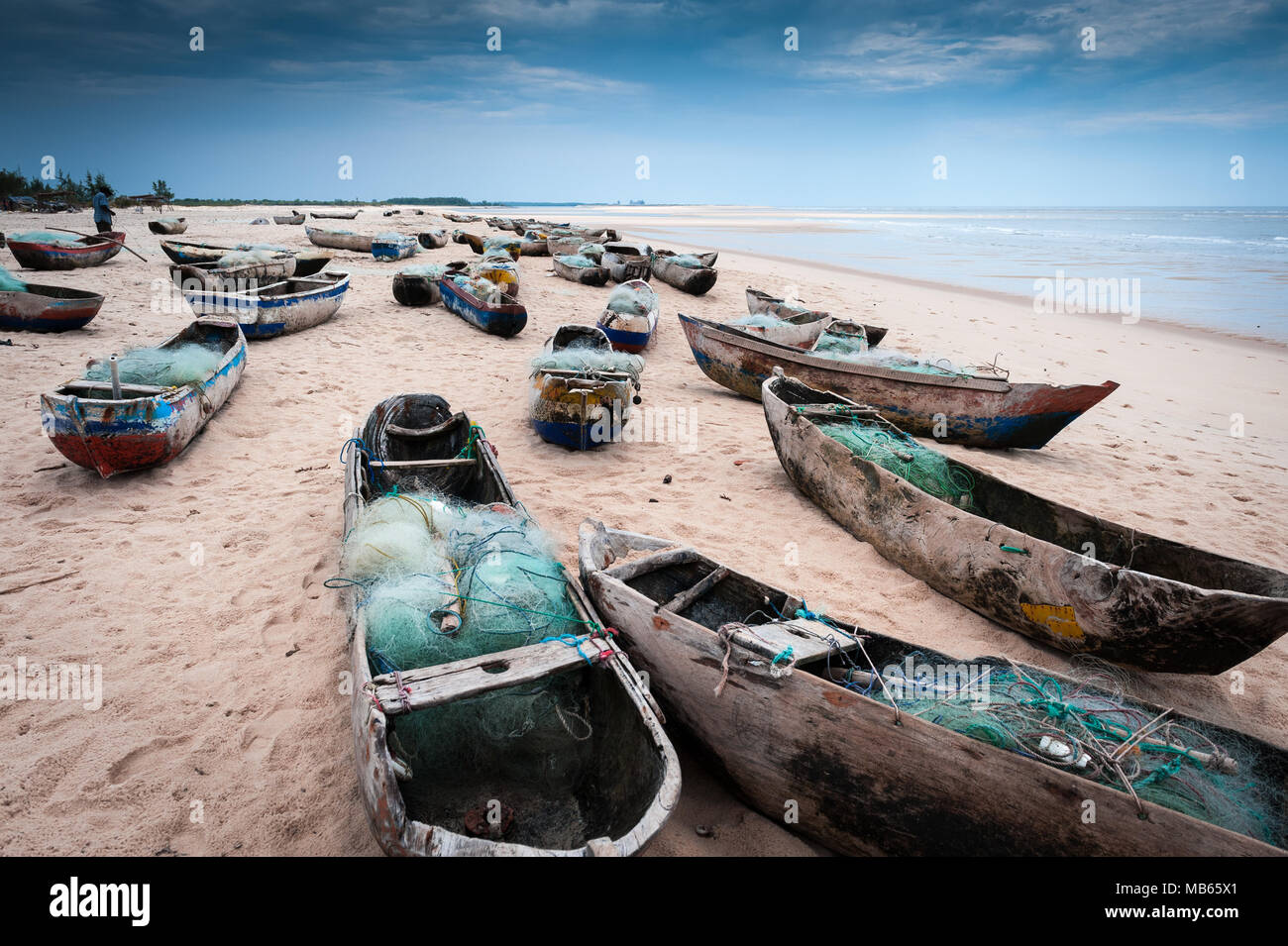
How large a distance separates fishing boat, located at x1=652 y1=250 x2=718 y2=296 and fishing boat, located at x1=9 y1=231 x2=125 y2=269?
14236 mm

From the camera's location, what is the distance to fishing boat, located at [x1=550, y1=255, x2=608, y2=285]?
18.3 metres

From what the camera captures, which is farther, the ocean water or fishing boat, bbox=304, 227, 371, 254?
fishing boat, bbox=304, 227, 371, 254

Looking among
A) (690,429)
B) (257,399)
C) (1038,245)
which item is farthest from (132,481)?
(1038,245)

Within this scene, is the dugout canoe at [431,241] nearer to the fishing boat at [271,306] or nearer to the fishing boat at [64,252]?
the fishing boat at [64,252]

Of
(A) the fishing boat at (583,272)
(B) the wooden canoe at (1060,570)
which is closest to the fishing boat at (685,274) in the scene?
(A) the fishing boat at (583,272)

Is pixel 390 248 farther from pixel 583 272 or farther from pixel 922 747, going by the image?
pixel 922 747

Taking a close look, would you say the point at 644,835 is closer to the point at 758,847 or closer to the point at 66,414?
the point at 758,847

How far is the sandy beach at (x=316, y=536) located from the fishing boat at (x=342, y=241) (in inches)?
466

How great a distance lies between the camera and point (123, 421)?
5.83m

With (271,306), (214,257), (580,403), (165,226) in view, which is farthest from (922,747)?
(165,226)

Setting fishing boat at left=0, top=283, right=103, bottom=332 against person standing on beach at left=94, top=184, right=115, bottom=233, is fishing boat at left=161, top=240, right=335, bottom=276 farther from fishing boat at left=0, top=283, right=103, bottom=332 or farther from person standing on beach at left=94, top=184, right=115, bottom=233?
person standing on beach at left=94, top=184, right=115, bottom=233

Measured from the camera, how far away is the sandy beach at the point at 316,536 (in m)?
3.22

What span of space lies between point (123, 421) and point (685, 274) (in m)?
14.6

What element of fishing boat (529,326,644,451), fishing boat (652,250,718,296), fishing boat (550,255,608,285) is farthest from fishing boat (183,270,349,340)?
fishing boat (652,250,718,296)
